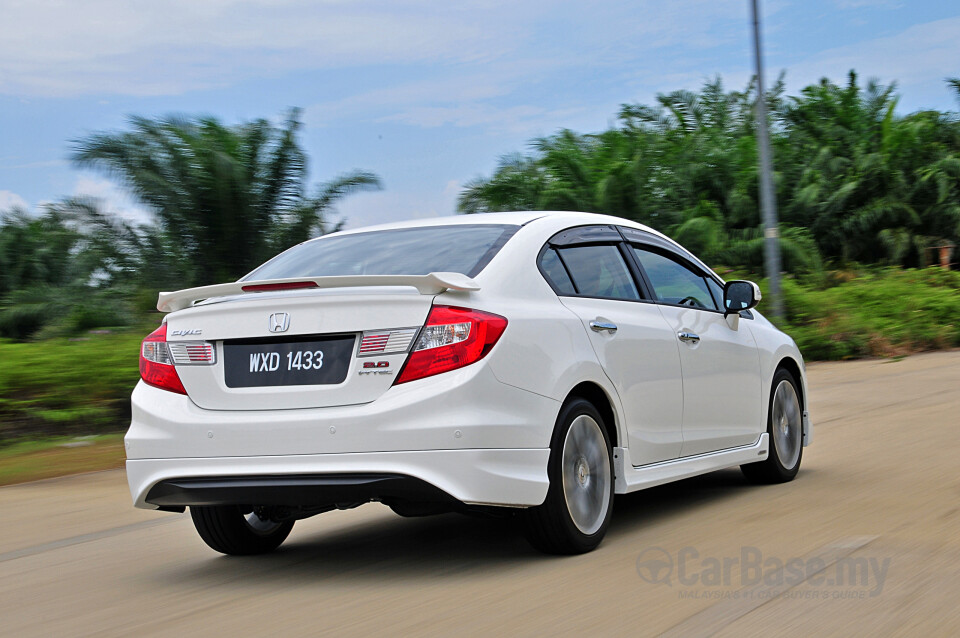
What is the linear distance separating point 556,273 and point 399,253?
0.74 meters

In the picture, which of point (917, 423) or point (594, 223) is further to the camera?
point (917, 423)

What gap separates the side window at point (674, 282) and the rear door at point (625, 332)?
23 centimetres

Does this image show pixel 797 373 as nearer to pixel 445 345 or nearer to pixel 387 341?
pixel 445 345

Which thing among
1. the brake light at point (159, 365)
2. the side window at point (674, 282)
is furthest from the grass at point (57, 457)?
the side window at point (674, 282)

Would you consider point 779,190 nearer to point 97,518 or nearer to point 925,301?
point 925,301

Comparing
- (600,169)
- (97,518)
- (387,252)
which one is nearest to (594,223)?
(387,252)

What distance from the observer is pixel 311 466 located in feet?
14.9

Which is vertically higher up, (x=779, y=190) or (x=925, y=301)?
(x=779, y=190)

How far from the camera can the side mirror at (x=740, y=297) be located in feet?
22.1

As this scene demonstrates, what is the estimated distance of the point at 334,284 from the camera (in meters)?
4.74

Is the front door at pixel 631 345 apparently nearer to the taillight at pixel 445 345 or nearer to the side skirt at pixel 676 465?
the side skirt at pixel 676 465

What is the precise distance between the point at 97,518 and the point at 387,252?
2.87 meters

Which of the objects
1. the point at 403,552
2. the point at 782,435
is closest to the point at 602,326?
the point at 403,552

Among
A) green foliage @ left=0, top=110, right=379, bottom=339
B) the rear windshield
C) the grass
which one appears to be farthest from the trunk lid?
green foliage @ left=0, top=110, right=379, bottom=339
